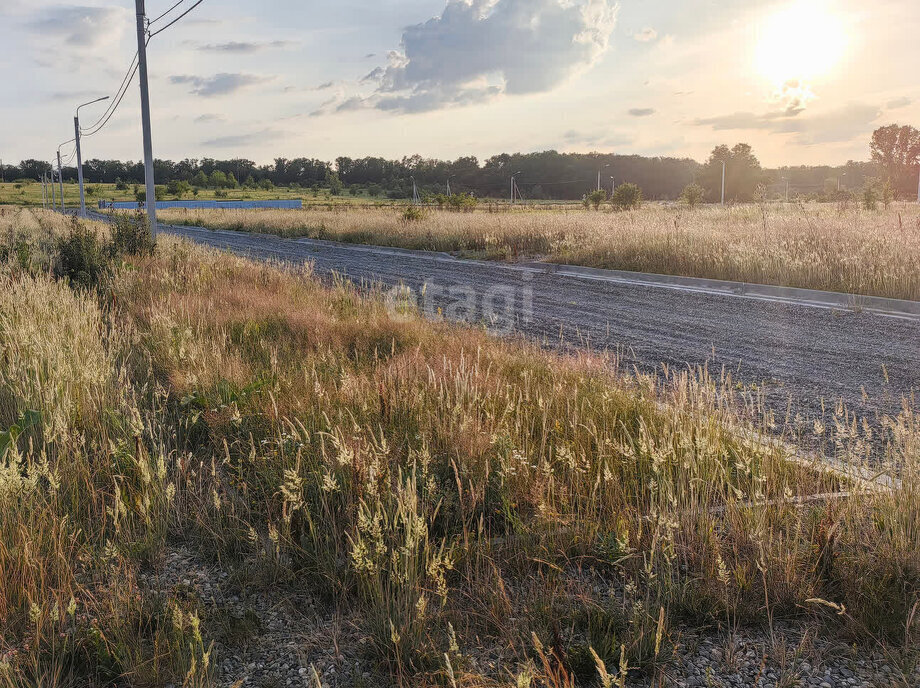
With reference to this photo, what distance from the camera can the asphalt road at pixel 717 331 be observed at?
6.24m

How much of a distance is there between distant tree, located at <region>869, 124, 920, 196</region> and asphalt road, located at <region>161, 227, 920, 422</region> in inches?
4744

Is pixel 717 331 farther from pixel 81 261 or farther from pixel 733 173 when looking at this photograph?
pixel 733 173

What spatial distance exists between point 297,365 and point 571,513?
3491 mm

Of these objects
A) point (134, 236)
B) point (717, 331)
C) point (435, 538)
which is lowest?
point (435, 538)

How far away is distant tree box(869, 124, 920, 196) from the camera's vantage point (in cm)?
10944

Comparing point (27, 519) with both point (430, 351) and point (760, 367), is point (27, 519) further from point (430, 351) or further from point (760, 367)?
point (760, 367)

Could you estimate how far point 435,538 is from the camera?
3264 millimetres

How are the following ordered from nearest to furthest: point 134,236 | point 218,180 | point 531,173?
point 134,236, point 218,180, point 531,173

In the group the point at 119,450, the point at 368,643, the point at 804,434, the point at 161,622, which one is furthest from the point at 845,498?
the point at 119,450

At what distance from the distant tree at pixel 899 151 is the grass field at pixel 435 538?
423ft

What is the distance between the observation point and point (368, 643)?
8.49ft

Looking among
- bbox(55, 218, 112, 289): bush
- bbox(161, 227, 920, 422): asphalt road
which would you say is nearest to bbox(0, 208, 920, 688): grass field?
bbox(161, 227, 920, 422): asphalt road

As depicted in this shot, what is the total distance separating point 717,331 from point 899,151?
130329 millimetres

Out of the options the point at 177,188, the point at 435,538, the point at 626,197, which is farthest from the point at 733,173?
the point at 435,538
